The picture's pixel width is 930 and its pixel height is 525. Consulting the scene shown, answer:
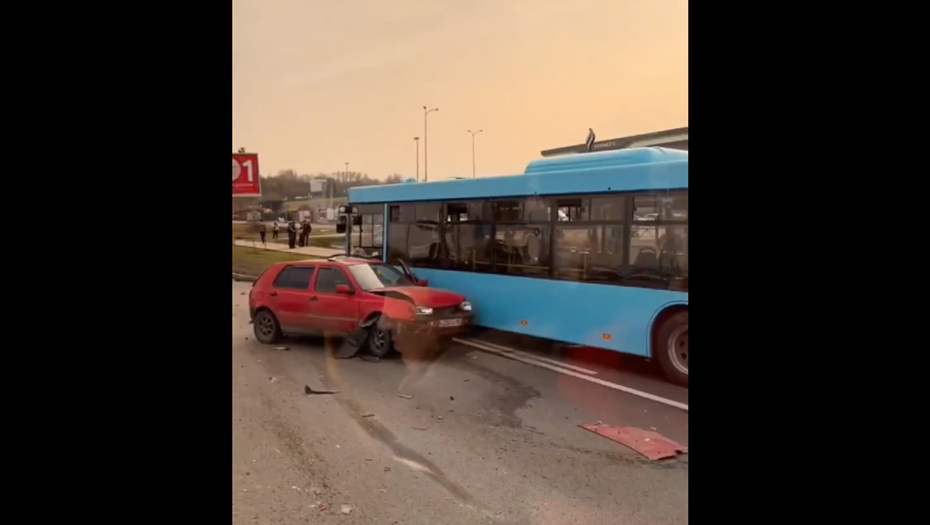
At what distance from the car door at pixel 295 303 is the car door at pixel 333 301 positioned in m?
0.08

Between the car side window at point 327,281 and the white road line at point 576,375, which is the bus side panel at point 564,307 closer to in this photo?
the white road line at point 576,375

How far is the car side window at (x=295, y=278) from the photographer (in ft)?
16.9

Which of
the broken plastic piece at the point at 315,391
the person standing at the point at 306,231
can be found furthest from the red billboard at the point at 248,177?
the broken plastic piece at the point at 315,391

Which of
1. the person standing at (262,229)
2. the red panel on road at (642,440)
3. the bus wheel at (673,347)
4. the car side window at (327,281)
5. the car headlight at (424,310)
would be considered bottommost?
the red panel on road at (642,440)

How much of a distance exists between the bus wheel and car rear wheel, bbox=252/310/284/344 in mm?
3629

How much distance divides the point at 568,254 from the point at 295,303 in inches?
110

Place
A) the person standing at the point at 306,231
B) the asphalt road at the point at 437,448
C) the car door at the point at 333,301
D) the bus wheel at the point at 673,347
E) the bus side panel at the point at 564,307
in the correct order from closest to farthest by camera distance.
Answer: the asphalt road at the point at 437,448 → the person standing at the point at 306,231 → the bus wheel at the point at 673,347 → the bus side panel at the point at 564,307 → the car door at the point at 333,301

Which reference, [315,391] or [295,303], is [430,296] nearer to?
[295,303]

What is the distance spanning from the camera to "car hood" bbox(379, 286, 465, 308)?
5.55 metres

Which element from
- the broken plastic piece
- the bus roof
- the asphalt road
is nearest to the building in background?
the bus roof
